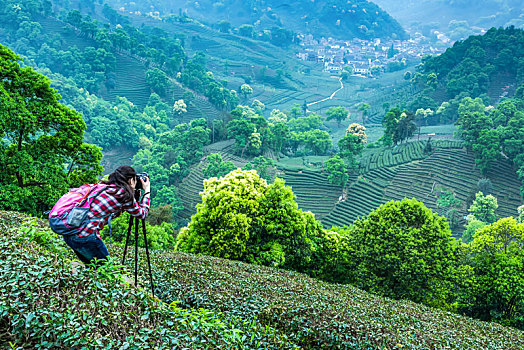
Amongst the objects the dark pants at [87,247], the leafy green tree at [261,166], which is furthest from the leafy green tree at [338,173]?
the dark pants at [87,247]

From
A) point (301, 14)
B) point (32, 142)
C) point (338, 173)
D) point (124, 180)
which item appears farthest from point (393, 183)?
point (301, 14)

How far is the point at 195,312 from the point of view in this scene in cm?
348

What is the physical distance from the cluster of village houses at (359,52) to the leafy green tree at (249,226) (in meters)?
127

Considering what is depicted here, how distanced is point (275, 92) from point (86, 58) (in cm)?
5209

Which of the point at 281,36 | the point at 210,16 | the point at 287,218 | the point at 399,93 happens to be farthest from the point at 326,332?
the point at 210,16

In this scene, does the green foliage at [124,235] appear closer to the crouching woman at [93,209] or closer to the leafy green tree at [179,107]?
the crouching woman at [93,209]

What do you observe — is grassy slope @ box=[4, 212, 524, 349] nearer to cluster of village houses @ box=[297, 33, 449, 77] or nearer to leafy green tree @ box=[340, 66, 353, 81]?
leafy green tree @ box=[340, 66, 353, 81]

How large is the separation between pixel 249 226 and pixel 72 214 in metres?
11.5

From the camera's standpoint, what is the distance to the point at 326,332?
5035mm

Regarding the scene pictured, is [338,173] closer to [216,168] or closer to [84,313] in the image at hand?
[216,168]

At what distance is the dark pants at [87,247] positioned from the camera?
3.38m

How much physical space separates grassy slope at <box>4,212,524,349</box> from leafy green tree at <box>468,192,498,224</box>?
101ft

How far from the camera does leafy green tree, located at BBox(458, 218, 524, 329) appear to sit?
49.4ft

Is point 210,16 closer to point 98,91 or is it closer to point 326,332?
point 98,91
